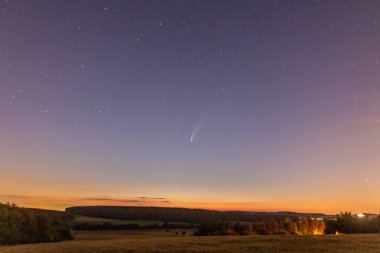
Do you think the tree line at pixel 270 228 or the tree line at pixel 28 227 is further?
the tree line at pixel 270 228

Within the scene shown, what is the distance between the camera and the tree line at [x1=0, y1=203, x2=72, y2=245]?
224 ft

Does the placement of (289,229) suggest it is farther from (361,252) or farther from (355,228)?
(361,252)

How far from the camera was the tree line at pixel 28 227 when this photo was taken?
68375 mm

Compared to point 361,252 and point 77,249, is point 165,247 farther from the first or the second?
point 361,252

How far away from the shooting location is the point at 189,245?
43.4 meters

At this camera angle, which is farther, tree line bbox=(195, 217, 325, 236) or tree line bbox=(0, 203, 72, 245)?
tree line bbox=(195, 217, 325, 236)

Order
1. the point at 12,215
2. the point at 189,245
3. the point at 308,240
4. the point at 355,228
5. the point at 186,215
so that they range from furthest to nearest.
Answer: the point at 186,215 < the point at 355,228 < the point at 12,215 < the point at 308,240 < the point at 189,245

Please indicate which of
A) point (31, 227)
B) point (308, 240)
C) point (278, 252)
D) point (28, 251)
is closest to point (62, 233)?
point (31, 227)

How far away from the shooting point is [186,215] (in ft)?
624

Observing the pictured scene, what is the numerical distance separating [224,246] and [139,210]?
159382 millimetres

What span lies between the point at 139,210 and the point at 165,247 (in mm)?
158884

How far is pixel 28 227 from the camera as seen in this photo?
74562 millimetres

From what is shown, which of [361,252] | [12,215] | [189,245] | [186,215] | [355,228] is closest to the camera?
[361,252]

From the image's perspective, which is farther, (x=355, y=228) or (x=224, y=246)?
(x=355, y=228)
